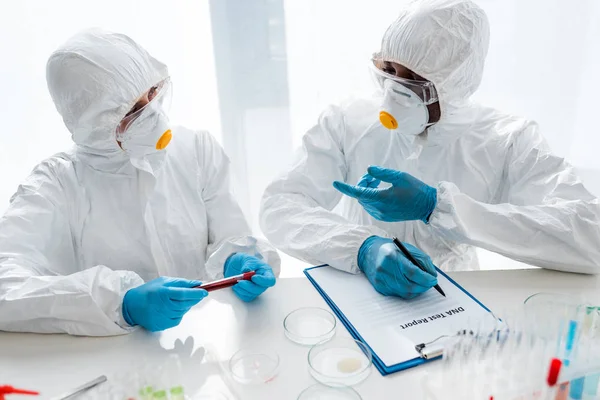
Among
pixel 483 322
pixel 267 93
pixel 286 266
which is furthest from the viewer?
pixel 286 266

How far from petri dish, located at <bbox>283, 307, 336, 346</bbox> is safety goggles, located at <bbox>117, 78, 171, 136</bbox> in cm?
67

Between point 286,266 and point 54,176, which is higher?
point 54,176

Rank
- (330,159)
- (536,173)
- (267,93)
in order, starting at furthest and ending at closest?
(267,93)
(330,159)
(536,173)

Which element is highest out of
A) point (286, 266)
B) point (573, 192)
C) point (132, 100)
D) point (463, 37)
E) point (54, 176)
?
point (463, 37)

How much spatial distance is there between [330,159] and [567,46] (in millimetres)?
1219

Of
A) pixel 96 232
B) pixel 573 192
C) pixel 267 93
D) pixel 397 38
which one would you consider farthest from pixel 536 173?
pixel 96 232

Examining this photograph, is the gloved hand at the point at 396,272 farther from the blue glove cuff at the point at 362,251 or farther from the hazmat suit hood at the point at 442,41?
the hazmat suit hood at the point at 442,41

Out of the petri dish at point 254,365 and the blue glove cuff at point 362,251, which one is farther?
the blue glove cuff at point 362,251

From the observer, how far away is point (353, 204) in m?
1.65

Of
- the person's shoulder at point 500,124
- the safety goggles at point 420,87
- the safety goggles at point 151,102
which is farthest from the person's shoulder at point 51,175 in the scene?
the person's shoulder at point 500,124

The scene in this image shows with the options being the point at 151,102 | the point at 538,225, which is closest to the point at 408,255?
the point at 538,225

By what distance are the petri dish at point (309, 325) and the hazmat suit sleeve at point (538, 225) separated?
44cm

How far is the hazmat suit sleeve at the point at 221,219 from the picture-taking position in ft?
4.20

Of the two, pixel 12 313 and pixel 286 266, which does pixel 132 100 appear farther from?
pixel 286 266
